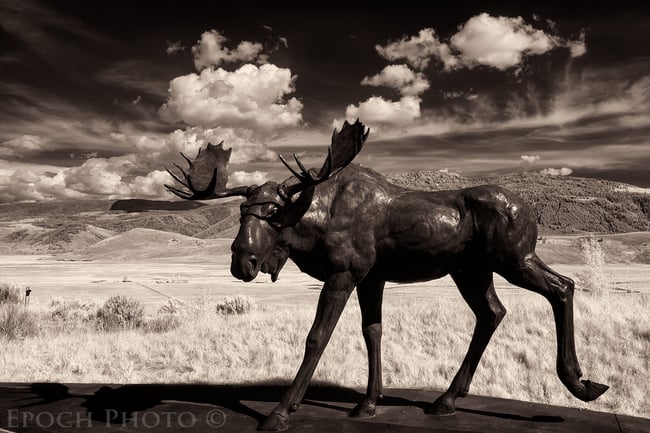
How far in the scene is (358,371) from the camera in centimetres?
805

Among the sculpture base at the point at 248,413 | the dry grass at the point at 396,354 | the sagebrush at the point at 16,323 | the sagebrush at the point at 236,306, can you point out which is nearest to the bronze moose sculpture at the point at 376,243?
the sculpture base at the point at 248,413

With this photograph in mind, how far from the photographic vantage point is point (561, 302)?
4074mm

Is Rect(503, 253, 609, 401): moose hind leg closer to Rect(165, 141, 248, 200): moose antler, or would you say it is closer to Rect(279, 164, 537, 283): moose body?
Rect(279, 164, 537, 283): moose body

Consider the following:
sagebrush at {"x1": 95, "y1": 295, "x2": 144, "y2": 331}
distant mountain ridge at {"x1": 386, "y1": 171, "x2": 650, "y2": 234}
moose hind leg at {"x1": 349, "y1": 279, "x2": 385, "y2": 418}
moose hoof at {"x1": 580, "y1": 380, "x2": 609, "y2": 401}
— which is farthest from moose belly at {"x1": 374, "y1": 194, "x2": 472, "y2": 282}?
distant mountain ridge at {"x1": 386, "y1": 171, "x2": 650, "y2": 234}

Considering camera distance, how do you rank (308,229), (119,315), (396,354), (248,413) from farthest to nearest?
(119,315), (396,354), (248,413), (308,229)

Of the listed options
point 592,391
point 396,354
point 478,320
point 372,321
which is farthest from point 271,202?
point 396,354

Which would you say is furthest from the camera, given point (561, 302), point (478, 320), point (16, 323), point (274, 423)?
point (16, 323)

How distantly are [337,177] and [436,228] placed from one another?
0.93m

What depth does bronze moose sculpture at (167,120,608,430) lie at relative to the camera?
13.4 ft

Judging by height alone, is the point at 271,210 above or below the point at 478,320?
above

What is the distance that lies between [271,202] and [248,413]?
5.59 ft

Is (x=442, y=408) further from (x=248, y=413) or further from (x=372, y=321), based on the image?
(x=248, y=413)

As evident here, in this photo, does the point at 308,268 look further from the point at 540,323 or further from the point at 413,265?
the point at 540,323

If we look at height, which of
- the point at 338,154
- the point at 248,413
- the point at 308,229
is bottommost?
the point at 248,413
